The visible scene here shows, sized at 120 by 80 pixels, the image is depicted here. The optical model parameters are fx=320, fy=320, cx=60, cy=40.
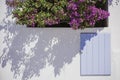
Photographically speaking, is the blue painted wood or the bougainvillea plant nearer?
the bougainvillea plant

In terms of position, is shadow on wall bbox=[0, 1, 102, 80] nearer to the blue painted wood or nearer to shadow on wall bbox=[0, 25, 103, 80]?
shadow on wall bbox=[0, 25, 103, 80]

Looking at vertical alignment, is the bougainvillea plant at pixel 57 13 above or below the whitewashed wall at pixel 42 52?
above

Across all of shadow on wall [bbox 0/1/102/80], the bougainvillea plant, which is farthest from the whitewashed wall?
the bougainvillea plant

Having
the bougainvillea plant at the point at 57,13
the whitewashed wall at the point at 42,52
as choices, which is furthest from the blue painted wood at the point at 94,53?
the bougainvillea plant at the point at 57,13

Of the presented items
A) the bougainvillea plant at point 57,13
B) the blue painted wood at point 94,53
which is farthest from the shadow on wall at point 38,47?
the bougainvillea plant at point 57,13

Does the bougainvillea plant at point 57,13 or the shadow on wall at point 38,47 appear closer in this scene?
the bougainvillea plant at point 57,13

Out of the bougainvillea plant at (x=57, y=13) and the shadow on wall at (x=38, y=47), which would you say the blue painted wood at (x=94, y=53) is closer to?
the shadow on wall at (x=38, y=47)

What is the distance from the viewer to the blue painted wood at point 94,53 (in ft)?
27.8

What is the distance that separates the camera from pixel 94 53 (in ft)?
27.8

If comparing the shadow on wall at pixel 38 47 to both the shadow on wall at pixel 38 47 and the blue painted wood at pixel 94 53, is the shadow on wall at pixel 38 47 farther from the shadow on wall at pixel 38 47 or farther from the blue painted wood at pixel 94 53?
the blue painted wood at pixel 94 53

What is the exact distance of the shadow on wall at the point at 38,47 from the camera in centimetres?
850

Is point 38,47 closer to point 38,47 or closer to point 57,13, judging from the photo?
point 38,47

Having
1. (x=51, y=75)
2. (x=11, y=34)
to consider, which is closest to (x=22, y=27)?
(x=11, y=34)

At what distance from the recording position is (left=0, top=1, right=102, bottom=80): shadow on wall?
850 cm
